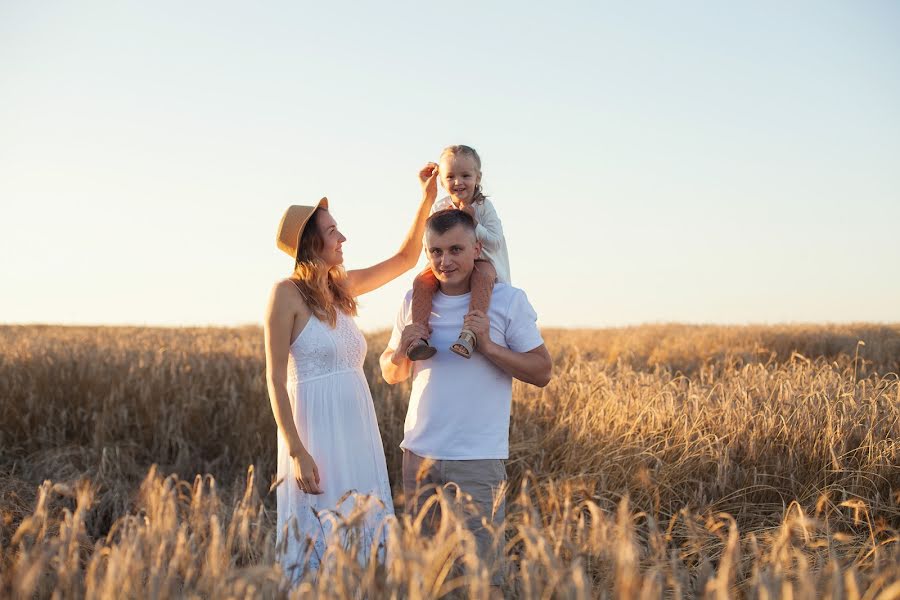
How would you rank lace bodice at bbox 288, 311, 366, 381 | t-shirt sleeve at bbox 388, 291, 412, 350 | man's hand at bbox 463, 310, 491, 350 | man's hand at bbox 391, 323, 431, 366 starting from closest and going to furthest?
man's hand at bbox 463, 310, 491, 350 < man's hand at bbox 391, 323, 431, 366 < t-shirt sleeve at bbox 388, 291, 412, 350 < lace bodice at bbox 288, 311, 366, 381

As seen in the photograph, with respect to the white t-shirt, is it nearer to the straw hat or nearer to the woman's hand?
the woman's hand

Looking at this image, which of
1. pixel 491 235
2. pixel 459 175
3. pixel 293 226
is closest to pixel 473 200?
pixel 459 175

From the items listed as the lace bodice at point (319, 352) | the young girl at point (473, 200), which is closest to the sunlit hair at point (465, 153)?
the young girl at point (473, 200)

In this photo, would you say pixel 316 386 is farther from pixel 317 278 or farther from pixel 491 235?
pixel 491 235

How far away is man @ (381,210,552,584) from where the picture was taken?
2.91 m

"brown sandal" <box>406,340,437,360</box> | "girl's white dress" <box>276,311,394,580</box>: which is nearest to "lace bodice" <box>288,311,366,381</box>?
"girl's white dress" <box>276,311,394,580</box>

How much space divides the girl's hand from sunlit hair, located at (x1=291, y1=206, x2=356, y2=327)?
2.25 feet

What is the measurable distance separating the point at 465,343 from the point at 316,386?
0.98m

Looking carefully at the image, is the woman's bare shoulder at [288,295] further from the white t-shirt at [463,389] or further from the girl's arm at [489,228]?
the girl's arm at [489,228]

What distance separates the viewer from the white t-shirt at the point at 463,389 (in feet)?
9.59

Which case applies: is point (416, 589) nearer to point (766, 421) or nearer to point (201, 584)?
point (201, 584)

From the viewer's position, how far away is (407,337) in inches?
115

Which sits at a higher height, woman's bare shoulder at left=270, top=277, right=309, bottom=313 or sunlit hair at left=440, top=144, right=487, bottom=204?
sunlit hair at left=440, top=144, right=487, bottom=204

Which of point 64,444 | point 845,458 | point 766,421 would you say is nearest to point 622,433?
point 766,421
